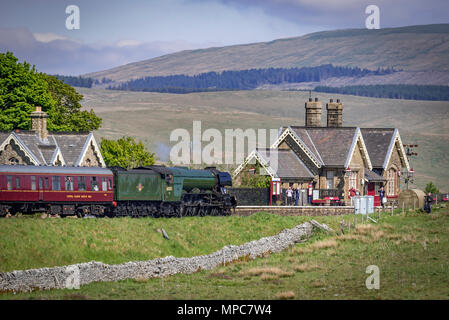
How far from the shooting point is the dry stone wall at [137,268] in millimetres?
Answer: 35500

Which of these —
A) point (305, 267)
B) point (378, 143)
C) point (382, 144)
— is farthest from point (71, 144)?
point (305, 267)

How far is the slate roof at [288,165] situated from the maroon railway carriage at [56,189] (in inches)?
924

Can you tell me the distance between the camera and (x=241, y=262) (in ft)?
154

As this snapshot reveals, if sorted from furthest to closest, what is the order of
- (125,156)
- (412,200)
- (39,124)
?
(125,156) < (412,200) < (39,124)

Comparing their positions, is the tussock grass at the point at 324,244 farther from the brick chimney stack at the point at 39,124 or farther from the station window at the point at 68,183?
the brick chimney stack at the point at 39,124

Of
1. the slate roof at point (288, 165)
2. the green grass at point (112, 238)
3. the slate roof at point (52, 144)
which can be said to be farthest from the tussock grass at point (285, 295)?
the slate roof at point (288, 165)

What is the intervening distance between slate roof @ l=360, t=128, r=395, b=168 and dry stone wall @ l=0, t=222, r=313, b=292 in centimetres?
2738

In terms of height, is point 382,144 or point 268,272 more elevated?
point 382,144

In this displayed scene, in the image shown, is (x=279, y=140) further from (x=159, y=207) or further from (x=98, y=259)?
(x=98, y=259)

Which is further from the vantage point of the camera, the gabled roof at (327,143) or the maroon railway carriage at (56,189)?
the gabled roof at (327,143)

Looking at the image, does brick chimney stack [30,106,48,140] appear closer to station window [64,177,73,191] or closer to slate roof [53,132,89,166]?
slate roof [53,132,89,166]

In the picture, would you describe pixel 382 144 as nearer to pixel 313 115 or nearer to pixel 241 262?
pixel 313 115

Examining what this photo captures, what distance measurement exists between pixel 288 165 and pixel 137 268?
33.9 m
